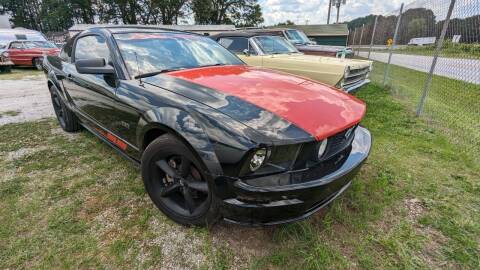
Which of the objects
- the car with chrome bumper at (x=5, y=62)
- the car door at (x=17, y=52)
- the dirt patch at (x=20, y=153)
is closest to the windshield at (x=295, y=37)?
the dirt patch at (x=20, y=153)

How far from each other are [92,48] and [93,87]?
578mm

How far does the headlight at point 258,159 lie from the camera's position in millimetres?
1538

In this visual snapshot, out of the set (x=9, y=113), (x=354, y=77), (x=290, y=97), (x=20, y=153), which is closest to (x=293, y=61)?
(x=354, y=77)

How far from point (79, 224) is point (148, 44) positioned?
1.75 meters

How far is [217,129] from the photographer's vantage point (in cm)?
162

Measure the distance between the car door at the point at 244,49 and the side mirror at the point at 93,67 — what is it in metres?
3.61

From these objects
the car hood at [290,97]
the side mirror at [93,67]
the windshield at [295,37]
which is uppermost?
the windshield at [295,37]

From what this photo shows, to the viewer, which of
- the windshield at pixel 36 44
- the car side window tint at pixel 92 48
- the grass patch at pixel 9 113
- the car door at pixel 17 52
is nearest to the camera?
the car side window tint at pixel 92 48

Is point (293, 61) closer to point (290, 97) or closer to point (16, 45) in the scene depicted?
point (290, 97)

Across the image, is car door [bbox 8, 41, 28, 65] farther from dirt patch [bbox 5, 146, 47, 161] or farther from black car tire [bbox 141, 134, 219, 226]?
black car tire [bbox 141, 134, 219, 226]

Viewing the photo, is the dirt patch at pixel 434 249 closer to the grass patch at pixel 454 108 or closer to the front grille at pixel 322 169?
the front grille at pixel 322 169

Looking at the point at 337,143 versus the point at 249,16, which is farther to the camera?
the point at 249,16

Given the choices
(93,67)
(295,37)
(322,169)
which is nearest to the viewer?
(322,169)

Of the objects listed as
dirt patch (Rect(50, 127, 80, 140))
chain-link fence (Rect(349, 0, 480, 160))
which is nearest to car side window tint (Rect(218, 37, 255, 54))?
chain-link fence (Rect(349, 0, 480, 160))
